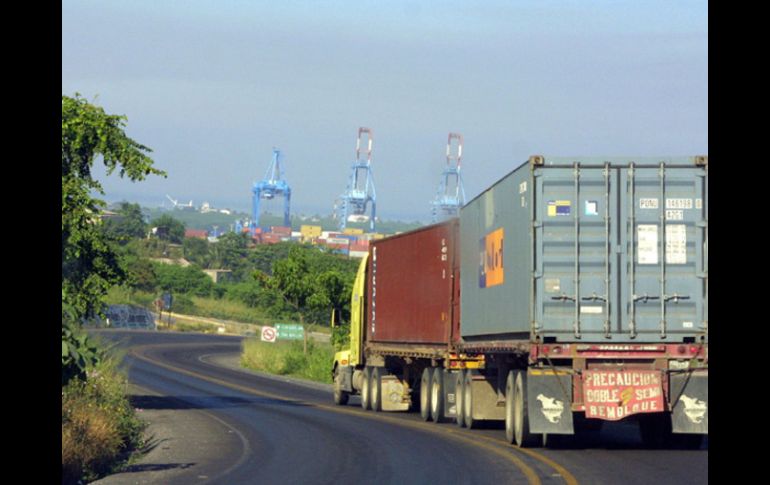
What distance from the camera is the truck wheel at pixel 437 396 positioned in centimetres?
2664

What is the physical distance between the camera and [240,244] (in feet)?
604

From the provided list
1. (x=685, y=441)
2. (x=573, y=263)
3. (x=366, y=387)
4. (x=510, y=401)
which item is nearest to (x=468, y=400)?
(x=510, y=401)

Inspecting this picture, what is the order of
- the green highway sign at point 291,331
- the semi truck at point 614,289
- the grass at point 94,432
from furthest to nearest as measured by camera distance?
the green highway sign at point 291,331
the semi truck at point 614,289
the grass at point 94,432

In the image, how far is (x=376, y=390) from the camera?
32.4 meters

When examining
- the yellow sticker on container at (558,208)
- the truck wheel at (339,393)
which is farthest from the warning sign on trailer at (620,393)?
the truck wheel at (339,393)

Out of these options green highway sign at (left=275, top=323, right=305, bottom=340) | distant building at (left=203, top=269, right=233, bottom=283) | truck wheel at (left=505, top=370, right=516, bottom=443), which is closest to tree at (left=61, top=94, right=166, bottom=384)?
truck wheel at (left=505, top=370, right=516, bottom=443)

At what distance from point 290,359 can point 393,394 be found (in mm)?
27003

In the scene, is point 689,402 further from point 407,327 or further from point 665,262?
point 407,327

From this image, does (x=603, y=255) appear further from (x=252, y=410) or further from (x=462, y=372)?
(x=252, y=410)

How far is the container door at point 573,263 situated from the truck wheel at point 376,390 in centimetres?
1361

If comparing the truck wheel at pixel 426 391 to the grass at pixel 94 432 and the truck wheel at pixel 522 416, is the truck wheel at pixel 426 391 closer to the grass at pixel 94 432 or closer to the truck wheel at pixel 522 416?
the grass at pixel 94 432
